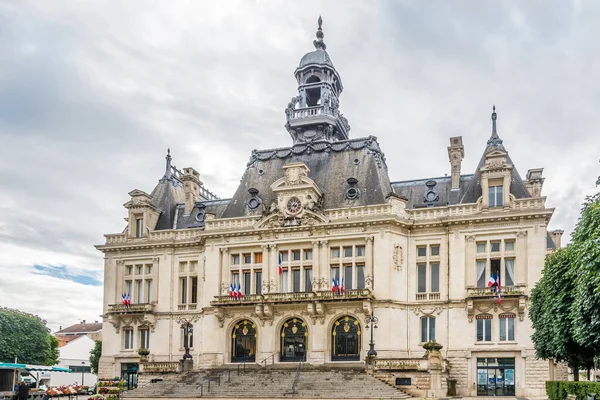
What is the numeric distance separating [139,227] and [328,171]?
18.0 metres

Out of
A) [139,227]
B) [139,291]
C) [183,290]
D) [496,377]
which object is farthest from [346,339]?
[139,227]

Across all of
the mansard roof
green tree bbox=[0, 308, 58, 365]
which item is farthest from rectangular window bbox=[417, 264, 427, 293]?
green tree bbox=[0, 308, 58, 365]

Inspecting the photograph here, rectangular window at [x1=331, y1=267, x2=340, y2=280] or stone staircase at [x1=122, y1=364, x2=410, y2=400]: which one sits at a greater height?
rectangular window at [x1=331, y1=267, x2=340, y2=280]

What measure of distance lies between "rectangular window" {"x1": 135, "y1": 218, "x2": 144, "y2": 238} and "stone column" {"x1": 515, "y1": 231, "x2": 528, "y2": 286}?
3205 centimetres

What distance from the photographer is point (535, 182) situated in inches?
2105

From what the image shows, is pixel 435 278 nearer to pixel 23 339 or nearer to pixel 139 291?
pixel 139 291

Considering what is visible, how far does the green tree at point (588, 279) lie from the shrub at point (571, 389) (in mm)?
1816

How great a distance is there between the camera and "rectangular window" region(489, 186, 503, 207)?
51.2 meters

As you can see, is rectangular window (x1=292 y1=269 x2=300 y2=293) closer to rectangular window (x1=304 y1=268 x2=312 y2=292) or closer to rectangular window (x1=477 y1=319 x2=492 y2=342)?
rectangular window (x1=304 y1=268 x2=312 y2=292)

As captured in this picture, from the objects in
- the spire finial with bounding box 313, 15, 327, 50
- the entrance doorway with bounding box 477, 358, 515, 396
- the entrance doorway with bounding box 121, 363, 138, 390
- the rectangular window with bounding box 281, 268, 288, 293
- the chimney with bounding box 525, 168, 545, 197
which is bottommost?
the entrance doorway with bounding box 121, 363, 138, 390

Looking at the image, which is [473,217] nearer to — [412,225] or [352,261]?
[412,225]

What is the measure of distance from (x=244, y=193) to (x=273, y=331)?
1267 centimetres

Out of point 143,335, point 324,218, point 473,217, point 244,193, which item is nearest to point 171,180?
point 244,193

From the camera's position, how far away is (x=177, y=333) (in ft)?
190
